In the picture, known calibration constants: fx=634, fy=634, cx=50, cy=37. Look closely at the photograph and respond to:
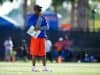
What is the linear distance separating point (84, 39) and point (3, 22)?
579cm

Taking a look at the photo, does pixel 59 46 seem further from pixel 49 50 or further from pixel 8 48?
pixel 8 48

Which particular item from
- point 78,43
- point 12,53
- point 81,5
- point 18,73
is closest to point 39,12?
point 18,73

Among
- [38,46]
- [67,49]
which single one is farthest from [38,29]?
[67,49]

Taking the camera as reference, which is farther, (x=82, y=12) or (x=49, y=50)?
(x=82, y=12)

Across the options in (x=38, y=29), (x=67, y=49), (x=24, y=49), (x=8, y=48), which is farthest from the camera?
(x=67, y=49)

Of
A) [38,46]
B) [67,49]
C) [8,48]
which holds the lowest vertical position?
[67,49]

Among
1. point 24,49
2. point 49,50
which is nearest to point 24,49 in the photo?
point 24,49

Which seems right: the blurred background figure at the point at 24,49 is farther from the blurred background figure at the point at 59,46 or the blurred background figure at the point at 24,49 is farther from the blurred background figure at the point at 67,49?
the blurred background figure at the point at 67,49

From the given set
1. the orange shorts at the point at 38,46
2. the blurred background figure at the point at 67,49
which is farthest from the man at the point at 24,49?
the orange shorts at the point at 38,46

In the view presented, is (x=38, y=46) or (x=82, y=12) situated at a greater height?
(x=82, y=12)

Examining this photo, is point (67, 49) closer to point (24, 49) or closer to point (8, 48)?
point (24, 49)

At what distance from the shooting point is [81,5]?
48.1m

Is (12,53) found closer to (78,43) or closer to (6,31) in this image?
(6,31)

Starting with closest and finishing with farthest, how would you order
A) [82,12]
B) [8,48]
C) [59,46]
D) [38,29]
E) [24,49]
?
[38,29]
[24,49]
[8,48]
[59,46]
[82,12]
